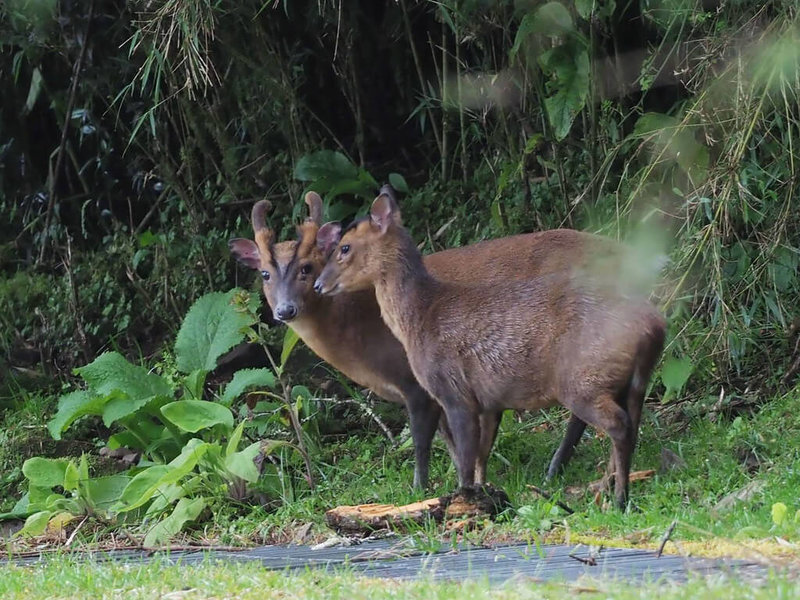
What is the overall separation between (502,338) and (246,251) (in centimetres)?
261

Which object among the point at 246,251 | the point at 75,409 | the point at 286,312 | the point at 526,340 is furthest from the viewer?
the point at 246,251

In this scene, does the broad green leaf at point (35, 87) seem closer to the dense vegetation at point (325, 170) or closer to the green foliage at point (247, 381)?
the dense vegetation at point (325, 170)

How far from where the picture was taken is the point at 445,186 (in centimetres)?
1077

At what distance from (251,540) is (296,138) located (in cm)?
482

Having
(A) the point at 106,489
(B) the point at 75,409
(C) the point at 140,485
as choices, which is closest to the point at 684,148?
(C) the point at 140,485

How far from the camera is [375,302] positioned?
8.33 metres

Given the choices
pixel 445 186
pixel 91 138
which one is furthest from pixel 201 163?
pixel 445 186

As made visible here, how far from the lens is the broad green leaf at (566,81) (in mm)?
7988

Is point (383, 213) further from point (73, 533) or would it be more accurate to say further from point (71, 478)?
point (73, 533)

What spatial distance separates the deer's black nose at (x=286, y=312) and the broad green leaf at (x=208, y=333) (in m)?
0.86

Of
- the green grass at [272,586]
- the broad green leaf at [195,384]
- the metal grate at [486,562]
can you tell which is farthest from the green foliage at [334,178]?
the green grass at [272,586]

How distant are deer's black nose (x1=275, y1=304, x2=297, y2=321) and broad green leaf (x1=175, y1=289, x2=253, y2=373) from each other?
0.86 metres

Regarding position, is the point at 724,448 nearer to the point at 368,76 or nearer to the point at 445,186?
the point at 445,186

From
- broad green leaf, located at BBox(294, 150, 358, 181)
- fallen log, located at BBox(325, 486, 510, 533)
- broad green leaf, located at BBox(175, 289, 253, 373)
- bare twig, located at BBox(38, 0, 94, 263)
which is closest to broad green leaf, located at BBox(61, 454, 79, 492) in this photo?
broad green leaf, located at BBox(175, 289, 253, 373)
